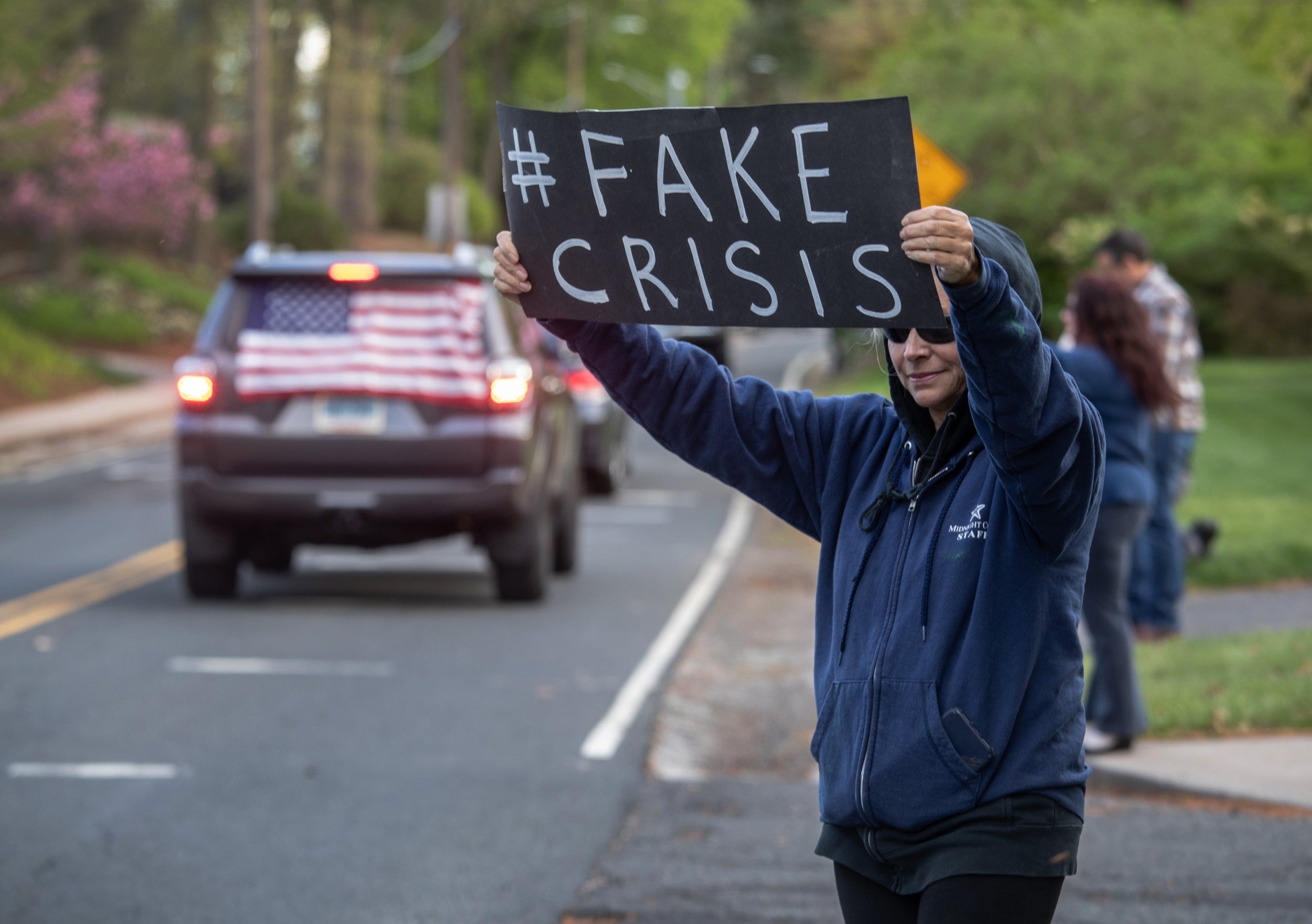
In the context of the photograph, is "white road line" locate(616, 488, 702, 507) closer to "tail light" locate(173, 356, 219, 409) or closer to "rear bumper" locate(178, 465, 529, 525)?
"rear bumper" locate(178, 465, 529, 525)

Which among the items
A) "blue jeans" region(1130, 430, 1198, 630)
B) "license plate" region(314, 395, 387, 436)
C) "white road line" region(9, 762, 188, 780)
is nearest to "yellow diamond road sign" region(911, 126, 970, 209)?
"blue jeans" region(1130, 430, 1198, 630)

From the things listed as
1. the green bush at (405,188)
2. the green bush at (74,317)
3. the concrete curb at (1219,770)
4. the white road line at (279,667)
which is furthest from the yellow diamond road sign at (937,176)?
the green bush at (405,188)

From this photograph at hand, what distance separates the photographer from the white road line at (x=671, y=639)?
766 cm

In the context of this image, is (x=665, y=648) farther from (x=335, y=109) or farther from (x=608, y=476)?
(x=335, y=109)

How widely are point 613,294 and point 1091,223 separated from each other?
2282cm

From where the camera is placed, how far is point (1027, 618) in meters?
3.03

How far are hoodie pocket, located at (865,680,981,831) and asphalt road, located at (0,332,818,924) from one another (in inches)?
98.5

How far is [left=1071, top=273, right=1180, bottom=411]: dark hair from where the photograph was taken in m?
7.44

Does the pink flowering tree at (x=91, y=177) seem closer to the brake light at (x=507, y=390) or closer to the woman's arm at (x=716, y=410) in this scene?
the brake light at (x=507, y=390)

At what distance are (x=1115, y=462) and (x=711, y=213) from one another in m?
4.32

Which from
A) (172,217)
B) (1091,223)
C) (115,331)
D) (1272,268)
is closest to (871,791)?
(1091,223)

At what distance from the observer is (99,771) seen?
23.0 ft

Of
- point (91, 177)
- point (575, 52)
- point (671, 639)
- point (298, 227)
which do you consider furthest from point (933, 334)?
point (575, 52)

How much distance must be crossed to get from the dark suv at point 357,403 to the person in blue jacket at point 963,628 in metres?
6.96
